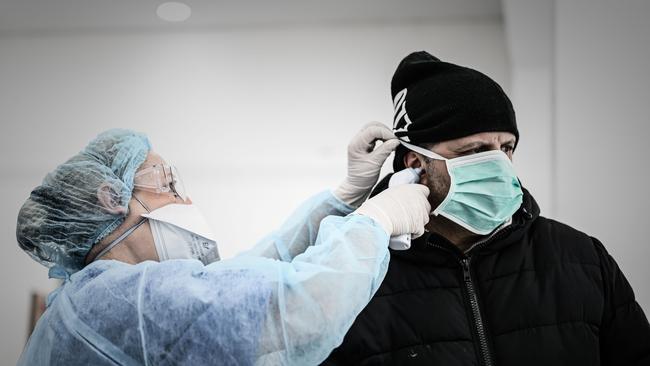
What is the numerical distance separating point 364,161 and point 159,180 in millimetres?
523

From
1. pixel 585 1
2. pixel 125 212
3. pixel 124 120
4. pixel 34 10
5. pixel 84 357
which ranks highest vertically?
pixel 34 10

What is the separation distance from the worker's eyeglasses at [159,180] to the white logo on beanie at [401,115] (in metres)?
0.56

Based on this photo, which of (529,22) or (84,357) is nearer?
(84,357)

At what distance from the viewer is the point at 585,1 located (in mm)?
1907

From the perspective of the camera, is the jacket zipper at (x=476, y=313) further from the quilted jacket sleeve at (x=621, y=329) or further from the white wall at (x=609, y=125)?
the white wall at (x=609, y=125)

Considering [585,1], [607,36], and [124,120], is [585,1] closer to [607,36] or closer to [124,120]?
[607,36]

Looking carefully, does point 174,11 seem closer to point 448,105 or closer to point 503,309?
point 448,105

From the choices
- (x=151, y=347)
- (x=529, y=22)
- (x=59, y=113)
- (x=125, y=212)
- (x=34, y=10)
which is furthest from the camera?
(x=59, y=113)

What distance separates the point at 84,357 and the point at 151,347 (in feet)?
0.40

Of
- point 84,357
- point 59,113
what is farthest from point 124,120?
point 84,357

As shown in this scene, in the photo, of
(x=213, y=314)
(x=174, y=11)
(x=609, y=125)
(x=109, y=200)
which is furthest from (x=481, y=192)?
(x=174, y=11)

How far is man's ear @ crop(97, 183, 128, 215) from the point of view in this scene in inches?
42.7

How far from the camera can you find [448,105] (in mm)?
1218

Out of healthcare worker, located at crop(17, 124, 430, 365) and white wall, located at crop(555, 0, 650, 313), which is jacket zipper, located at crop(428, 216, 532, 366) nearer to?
healthcare worker, located at crop(17, 124, 430, 365)
